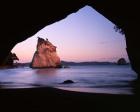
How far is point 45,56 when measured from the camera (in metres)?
141

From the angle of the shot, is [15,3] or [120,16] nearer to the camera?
[15,3]

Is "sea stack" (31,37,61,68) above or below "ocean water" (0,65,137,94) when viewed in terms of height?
above

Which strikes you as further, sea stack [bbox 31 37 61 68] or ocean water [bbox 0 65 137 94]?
sea stack [bbox 31 37 61 68]

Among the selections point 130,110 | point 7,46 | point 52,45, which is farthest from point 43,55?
point 130,110

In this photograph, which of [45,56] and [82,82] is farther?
[45,56]

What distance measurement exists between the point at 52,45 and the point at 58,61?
584 inches

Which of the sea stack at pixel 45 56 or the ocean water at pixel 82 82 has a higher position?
the sea stack at pixel 45 56

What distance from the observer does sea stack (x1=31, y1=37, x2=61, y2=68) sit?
5413 inches

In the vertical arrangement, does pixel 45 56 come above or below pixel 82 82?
above

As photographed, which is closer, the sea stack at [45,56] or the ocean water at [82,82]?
the ocean water at [82,82]

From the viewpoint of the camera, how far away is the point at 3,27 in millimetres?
17406

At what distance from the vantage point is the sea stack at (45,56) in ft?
451

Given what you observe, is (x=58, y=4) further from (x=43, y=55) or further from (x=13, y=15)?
(x=43, y=55)

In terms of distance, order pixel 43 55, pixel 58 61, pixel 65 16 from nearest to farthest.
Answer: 1. pixel 65 16
2. pixel 43 55
3. pixel 58 61
